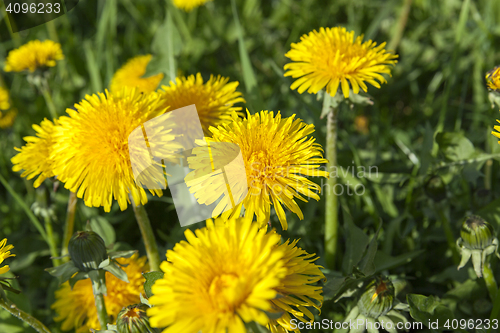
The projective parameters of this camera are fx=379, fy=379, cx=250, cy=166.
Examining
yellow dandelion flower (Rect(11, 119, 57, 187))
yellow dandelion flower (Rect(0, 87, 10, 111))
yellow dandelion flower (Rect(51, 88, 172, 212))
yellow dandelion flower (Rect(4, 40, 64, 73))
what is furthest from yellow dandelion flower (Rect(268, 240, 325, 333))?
yellow dandelion flower (Rect(0, 87, 10, 111))

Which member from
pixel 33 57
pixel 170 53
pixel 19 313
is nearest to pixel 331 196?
pixel 19 313

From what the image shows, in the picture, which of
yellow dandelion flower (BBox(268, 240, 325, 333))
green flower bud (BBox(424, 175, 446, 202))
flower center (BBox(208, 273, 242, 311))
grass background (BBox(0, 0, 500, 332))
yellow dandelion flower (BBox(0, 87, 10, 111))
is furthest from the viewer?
yellow dandelion flower (BBox(0, 87, 10, 111))

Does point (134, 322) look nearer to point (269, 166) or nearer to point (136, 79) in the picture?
point (269, 166)

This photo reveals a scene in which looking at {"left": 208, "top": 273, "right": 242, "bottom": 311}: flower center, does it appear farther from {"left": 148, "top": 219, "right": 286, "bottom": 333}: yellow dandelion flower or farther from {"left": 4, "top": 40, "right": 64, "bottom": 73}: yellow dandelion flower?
{"left": 4, "top": 40, "right": 64, "bottom": 73}: yellow dandelion flower

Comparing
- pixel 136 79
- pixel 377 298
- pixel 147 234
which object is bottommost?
pixel 377 298

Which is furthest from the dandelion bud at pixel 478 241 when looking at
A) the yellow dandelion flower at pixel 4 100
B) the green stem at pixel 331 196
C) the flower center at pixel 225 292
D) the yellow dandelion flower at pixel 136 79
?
the yellow dandelion flower at pixel 4 100

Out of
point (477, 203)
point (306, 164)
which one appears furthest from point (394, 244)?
point (306, 164)
